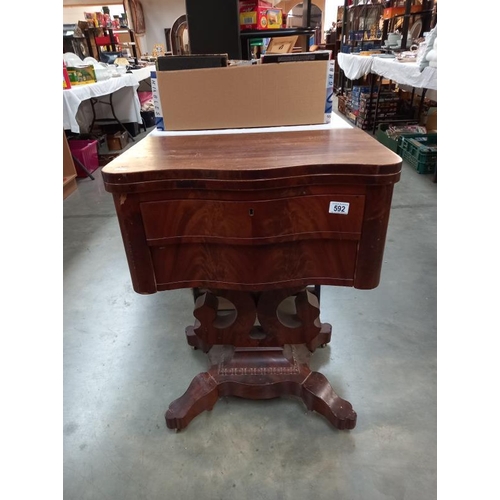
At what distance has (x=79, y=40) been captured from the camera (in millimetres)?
3961

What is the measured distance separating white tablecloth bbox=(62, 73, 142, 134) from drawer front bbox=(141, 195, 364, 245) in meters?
2.31

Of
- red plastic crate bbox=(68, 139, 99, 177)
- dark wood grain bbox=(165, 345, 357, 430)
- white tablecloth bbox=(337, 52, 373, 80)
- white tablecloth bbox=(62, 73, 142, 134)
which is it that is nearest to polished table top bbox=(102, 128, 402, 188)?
dark wood grain bbox=(165, 345, 357, 430)

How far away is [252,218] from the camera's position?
712 millimetres

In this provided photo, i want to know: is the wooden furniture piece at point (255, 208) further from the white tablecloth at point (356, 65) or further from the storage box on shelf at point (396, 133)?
the white tablecloth at point (356, 65)

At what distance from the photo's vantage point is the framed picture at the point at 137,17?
23.9 feet

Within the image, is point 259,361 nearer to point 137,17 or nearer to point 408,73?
point 408,73

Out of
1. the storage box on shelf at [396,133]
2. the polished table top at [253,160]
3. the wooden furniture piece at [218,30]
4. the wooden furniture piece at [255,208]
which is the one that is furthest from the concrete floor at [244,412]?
the storage box on shelf at [396,133]

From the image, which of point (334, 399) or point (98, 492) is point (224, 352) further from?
point (98, 492)

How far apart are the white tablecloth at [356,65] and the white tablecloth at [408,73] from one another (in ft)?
0.89

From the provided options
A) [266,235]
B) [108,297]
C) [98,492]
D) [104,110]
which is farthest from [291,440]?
[104,110]

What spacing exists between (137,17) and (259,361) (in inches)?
343

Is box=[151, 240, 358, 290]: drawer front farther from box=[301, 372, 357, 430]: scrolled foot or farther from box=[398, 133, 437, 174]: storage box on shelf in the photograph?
box=[398, 133, 437, 174]: storage box on shelf

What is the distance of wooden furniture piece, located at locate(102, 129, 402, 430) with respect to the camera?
68 cm

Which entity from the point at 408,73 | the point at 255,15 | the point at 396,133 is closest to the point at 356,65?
the point at 396,133
